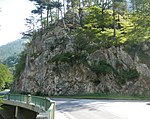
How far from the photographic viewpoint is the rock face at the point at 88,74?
3756 centimetres

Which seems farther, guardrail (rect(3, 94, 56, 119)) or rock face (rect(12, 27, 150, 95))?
rock face (rect(12, 27, 150, 95))

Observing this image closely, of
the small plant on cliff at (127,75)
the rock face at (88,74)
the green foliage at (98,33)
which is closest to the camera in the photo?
the rock face at (88,74)

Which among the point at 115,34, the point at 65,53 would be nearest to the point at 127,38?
the point at 115,34

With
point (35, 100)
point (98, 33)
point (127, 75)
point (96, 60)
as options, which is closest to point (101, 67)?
point (96, 60)

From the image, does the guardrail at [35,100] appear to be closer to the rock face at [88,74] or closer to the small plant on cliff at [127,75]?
the rock face at [88,74]

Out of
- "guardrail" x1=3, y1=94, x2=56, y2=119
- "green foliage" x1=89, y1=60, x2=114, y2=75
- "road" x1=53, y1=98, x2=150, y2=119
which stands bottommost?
"road" x1=53, y1=98, x2=150, y2=119

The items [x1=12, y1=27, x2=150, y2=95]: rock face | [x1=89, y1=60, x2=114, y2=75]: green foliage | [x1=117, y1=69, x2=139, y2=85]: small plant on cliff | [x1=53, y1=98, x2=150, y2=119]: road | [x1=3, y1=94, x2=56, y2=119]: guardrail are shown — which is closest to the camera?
[x1=53, y1=98, x2=150, y2=119]: road

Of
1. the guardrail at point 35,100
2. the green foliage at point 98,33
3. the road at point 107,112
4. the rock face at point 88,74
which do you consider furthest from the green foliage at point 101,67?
the road at point 107,112

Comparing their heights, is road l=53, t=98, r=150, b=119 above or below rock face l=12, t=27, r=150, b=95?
below

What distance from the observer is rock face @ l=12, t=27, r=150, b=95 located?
1479 inches

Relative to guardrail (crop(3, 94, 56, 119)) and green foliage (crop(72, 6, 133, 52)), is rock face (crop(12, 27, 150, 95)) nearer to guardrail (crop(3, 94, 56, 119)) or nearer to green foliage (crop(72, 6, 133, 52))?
green foliage (crop(72, 6, 133, 52))

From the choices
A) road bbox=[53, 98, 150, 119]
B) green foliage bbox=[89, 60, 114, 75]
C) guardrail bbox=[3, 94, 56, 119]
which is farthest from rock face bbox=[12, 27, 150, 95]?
road bbox=[53, 98, 150, 119]

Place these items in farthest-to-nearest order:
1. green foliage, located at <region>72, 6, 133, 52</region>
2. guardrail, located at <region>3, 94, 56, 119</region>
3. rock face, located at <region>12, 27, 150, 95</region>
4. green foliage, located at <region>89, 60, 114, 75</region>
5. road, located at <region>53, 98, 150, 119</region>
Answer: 1. green foliage, located at <region>72, 6, 133, 52</region>
2. green foliage, located at <region>89, 60, 114, 75</region>
3. rock face, located at <region>12, 27, 150, 95</region>
4. guardrail, located at <region>3, 94, 56, 119</region>
5. road, located at <region>53, 98, 150, 119</region>

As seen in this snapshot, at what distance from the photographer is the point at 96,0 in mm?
57750
